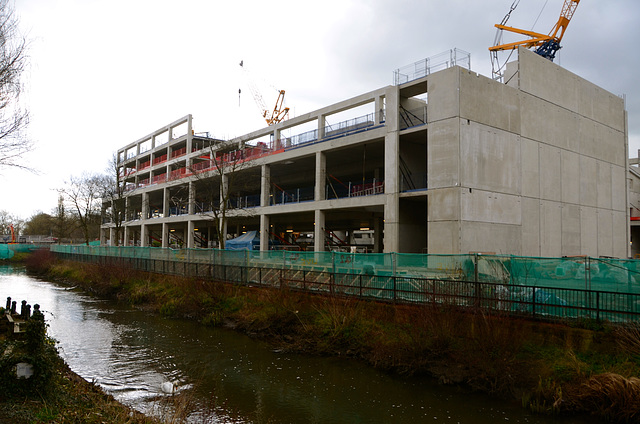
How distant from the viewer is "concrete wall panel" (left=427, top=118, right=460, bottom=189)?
83.3 feet

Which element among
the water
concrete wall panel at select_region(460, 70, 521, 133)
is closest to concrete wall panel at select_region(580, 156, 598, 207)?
concrete wall panel at select_region(460, 70, 521, 133)

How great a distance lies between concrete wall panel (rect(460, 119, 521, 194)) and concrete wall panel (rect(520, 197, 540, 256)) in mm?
1592

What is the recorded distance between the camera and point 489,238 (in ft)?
87.5

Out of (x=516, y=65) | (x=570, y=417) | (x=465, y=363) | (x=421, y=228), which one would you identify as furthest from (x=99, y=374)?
(x=516, y=65)

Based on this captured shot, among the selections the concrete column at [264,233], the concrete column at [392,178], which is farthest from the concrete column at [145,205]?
the concrete column at [392,178]

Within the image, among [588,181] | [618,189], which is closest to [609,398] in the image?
[588,181]

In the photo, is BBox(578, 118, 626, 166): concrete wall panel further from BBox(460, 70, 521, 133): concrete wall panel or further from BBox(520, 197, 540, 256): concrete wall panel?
BBox(460, 70, 521, 133): concrete wall panel

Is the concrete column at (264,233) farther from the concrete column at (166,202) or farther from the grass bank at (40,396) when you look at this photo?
the grass bank at (40,396)

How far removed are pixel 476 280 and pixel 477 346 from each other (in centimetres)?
309

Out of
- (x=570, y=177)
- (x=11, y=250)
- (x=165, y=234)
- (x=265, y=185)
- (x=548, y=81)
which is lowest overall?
(x=11, y=250)

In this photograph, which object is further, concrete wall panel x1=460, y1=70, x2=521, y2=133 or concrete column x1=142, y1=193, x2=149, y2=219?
concrete column x1=142, y1=193, x2=149, y2=219

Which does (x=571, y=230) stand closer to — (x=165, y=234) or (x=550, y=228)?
(x=550, y=228)

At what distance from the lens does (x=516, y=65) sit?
1204 inches

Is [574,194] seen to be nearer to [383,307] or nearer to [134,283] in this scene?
[383,307]
